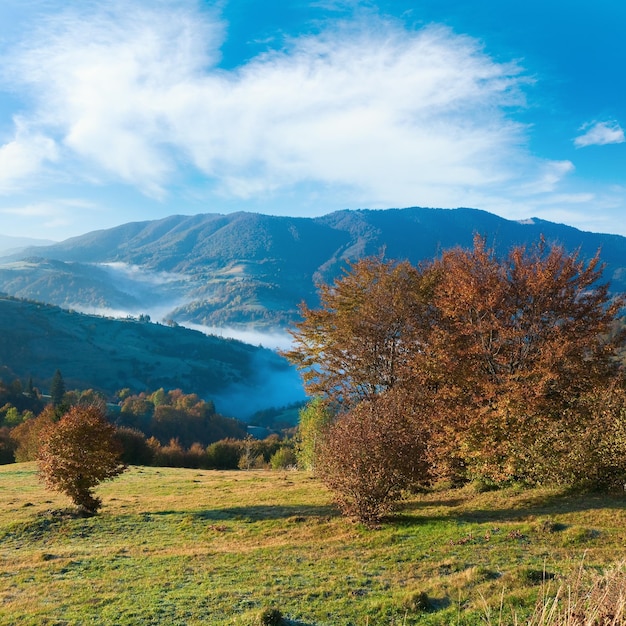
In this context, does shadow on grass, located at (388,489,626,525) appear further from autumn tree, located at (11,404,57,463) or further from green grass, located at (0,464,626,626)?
autumn tree, located at (11,404,57,463)

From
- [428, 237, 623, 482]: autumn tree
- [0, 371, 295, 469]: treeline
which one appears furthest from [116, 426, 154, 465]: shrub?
[428, 237, 623, 482]: autumn tree

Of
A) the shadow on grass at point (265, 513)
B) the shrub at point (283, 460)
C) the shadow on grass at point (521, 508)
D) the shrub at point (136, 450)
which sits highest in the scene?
the shadow on grass at point (521, 508)

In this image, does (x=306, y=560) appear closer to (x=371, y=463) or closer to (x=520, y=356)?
(x=371, y=463)

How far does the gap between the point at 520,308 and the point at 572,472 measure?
896 centimetres

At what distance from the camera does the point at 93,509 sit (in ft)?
106

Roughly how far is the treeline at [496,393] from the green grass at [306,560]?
1787mm

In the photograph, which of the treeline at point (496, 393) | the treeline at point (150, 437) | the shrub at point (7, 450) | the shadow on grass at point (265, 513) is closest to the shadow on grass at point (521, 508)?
the treeline at point (496, 393)

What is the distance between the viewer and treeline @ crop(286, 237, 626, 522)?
22.9 metres

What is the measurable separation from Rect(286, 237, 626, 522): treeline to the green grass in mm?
1787

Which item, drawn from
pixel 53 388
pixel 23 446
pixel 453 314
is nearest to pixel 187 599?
pixel 453 314

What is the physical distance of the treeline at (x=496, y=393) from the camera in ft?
75.0

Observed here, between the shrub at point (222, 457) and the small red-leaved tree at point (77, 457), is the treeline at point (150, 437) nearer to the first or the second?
the shrub at point (222, 457)

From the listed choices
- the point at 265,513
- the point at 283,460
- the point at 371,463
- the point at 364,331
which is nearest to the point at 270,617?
the point at 371,463

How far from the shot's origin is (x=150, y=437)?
142750 millimetres
